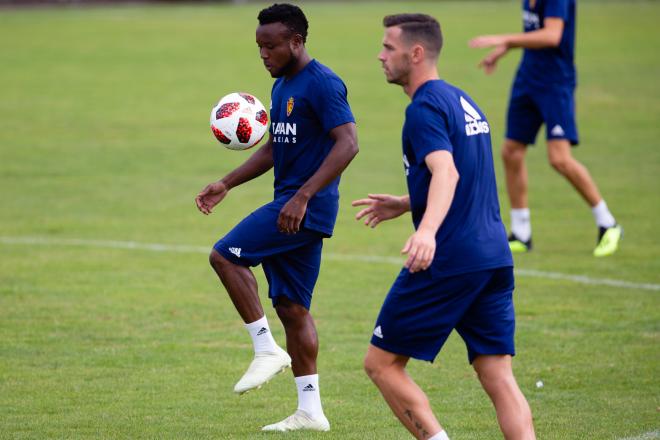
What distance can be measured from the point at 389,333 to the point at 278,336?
3887 mm

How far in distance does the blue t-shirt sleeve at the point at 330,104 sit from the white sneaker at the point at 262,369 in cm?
139

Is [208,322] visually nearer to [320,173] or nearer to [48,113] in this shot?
[320,173]

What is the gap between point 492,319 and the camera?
5918 millimetres

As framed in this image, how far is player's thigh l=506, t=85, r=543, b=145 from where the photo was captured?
1302 cm

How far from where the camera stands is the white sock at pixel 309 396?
7.25 meters

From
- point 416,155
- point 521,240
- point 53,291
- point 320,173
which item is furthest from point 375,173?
point 416,155

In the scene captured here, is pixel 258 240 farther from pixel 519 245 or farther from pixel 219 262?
pixel 519 245

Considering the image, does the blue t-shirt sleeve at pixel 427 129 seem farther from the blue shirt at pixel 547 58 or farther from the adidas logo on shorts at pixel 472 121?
the blue shirt at pixel 547 58

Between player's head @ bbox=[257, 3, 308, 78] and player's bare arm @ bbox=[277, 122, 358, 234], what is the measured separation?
599mm

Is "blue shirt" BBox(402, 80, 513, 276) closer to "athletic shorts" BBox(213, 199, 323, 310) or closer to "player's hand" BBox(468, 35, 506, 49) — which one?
"athletic shorts" BBox(213, 199, 323, 310)

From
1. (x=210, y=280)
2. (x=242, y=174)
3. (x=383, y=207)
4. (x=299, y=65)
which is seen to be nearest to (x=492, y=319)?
(x=383, y=207)

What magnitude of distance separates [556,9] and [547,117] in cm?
116

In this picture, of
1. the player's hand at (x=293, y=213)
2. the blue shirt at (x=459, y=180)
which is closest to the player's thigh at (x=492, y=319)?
Result: the blue shirt at (x=459, y=180)

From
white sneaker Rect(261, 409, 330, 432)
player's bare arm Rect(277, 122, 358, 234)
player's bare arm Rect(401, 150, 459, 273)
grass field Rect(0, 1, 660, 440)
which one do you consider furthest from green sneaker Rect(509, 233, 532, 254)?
player's bare arm Rect(401, 150, 459, 273)
